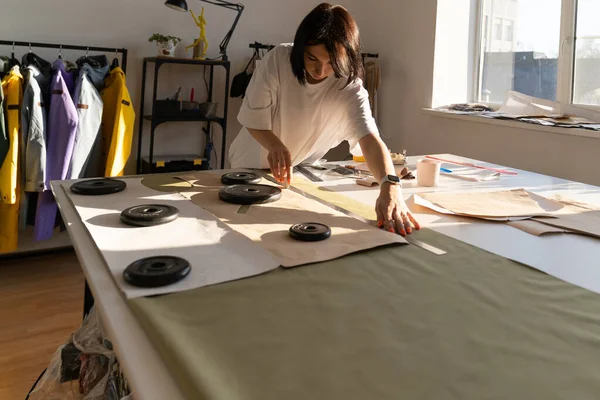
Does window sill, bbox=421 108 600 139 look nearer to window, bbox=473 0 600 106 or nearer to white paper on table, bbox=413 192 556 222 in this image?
window, bbox=473 0 600 106

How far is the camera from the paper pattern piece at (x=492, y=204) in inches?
53.6

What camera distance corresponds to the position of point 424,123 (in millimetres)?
3545

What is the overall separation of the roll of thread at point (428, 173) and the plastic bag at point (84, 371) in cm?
105

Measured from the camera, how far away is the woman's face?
1563mm

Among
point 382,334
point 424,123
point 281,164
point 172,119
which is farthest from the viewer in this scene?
point 424,123

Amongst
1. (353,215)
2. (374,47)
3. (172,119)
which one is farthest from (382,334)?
(374,47)

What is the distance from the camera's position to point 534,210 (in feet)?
4.58

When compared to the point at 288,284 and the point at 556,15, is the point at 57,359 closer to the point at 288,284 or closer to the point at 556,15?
the point at 288,284

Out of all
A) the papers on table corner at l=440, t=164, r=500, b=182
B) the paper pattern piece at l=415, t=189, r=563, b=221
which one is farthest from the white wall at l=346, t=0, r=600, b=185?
the paper pattern piece at l=415, t=189, r=563, b=221

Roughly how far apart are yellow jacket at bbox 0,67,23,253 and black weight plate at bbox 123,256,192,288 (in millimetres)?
2063

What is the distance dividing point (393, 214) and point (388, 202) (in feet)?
0.17

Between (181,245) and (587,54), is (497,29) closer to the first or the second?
(587,54)

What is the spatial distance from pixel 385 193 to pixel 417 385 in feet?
2.52

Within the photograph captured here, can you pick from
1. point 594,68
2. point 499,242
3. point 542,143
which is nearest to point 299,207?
point 499,242
